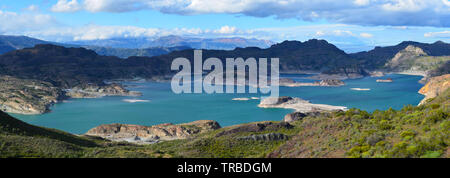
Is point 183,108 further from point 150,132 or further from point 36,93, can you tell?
point 36,93

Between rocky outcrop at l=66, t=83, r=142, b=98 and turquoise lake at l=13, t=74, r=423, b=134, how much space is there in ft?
22.9

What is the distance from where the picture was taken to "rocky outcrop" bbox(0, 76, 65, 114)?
11807 cm

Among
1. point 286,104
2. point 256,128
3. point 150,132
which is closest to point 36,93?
point 286,104

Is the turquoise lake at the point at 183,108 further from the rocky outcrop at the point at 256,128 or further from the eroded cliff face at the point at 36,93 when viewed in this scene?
the rocky outcrop at the point at 256,128

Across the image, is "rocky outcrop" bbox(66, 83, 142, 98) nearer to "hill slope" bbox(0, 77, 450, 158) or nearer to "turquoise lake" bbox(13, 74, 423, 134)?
"turquoise lake" bbox(13, 74, 423, 134)

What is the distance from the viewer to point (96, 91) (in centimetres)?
16212

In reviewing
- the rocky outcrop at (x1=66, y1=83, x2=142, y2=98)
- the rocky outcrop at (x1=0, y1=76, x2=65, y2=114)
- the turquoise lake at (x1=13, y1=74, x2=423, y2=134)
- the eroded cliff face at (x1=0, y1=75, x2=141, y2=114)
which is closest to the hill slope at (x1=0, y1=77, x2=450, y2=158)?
the turquoise lake at (x1=13, y1=74, x2=423, y2=134)

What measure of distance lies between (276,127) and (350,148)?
86.1 ft

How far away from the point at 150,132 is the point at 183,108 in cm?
4713

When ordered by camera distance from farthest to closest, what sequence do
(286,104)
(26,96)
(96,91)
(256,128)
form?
(96,91) → (26,96) → (286,104) → (256,128)

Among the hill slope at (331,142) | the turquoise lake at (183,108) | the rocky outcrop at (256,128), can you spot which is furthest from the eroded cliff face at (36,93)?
the rocky outcrop at (256,128)

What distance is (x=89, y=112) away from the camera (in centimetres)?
11694
